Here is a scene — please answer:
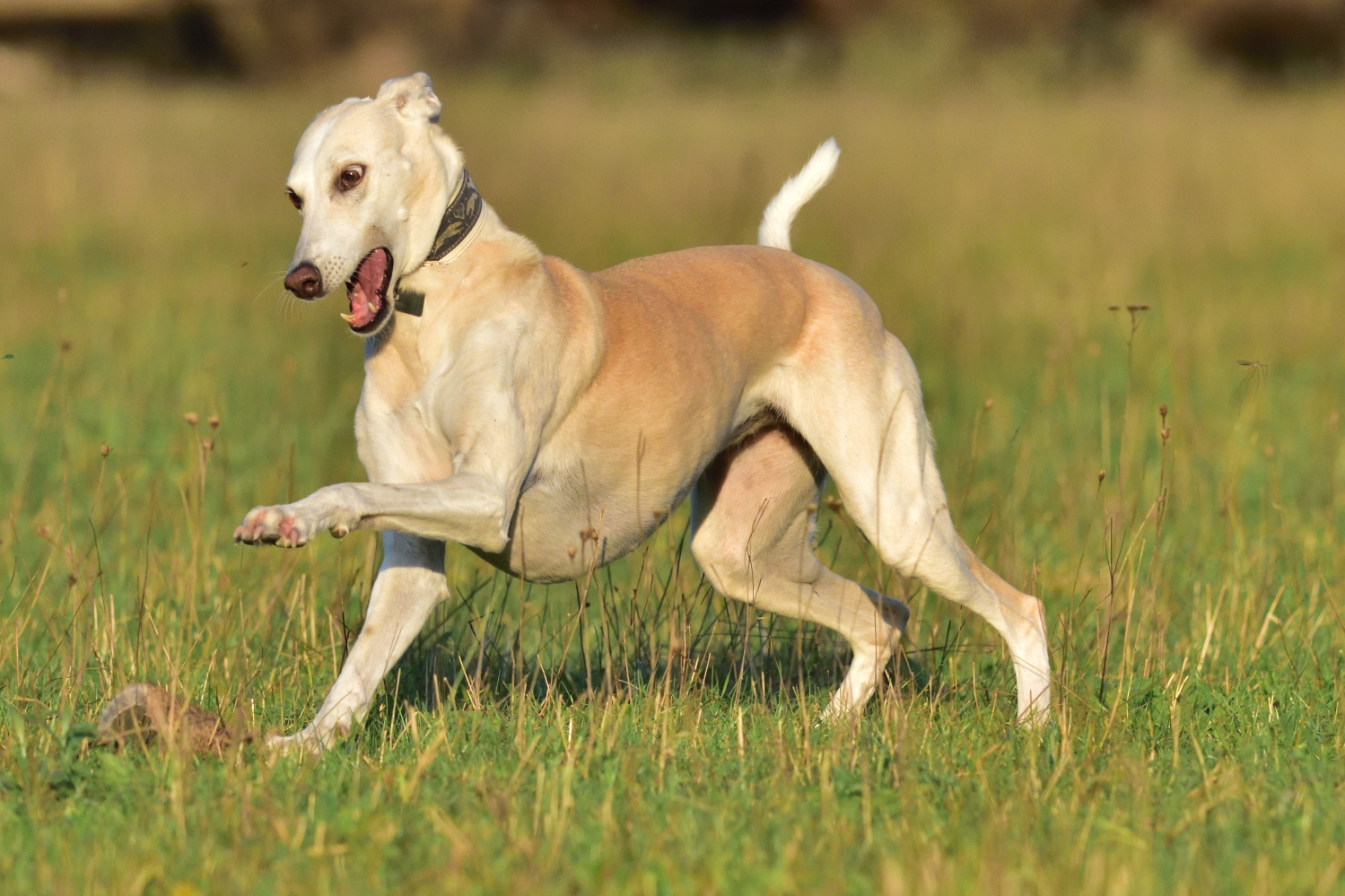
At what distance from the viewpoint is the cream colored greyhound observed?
13.8ft

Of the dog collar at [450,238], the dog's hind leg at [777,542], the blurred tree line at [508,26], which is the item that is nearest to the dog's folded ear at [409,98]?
the dog collar at [450,238]

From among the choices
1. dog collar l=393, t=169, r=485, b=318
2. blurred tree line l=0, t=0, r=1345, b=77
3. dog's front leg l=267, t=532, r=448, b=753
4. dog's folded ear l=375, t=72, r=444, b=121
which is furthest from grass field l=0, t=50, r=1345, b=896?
blurred tree line l=0, t=0, r=1345, b=77

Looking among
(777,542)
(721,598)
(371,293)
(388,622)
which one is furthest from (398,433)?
(721,598)

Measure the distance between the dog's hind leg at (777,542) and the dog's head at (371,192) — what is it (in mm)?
1470

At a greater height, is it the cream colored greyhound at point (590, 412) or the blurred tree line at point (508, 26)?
the cream colored greyhound at point (590, 412)

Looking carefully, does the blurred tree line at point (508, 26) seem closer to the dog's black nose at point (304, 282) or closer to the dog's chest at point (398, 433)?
the dog's chest at point (398, 433)

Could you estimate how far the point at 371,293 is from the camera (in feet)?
13.9

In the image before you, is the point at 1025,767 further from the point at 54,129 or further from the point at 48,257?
the point at 54,129

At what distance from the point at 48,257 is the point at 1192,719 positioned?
10.5 metres

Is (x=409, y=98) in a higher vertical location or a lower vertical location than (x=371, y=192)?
higher

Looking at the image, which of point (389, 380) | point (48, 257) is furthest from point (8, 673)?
point (48, 257)

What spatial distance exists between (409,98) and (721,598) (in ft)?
8.87

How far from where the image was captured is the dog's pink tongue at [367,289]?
4.21 metres

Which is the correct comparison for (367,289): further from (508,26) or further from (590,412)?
(508,26)
